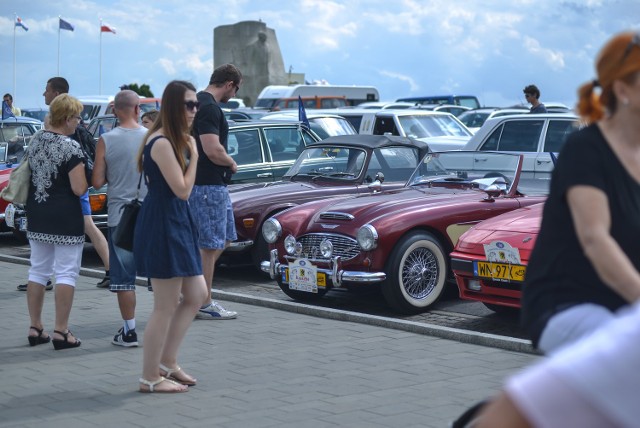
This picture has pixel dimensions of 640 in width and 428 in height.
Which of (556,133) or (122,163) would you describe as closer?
(122,163)

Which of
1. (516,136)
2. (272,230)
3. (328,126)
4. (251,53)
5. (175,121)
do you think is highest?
(251,53)

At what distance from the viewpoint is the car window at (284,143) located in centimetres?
1385

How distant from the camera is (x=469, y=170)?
10.5m

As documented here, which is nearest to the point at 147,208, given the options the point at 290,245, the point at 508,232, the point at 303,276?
the point at 508,232

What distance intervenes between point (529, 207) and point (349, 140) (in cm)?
331

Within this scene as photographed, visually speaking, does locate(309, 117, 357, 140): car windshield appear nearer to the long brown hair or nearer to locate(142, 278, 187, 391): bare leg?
the long brown hair

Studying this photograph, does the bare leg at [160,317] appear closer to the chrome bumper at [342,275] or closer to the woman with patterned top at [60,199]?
the woman with patterned top at [60,199]

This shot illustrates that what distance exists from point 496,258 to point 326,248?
171cm

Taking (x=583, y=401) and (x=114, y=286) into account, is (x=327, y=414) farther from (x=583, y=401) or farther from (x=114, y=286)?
(x=583, y=401)

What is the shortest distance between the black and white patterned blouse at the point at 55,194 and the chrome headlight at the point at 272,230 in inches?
107

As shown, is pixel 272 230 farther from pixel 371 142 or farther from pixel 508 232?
pixel 508 232

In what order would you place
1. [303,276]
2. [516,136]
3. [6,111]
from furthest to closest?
[6,111] < [516,136] < [303,276]

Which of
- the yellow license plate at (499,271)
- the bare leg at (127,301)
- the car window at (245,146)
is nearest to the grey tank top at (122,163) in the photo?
the bare leg at (127,301)

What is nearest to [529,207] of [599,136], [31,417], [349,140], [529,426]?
[349,140]
